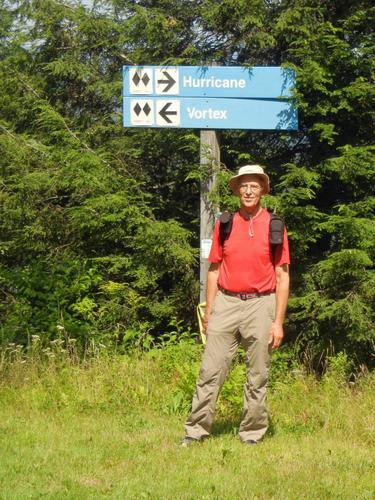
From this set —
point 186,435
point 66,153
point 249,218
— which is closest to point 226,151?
point 66,153

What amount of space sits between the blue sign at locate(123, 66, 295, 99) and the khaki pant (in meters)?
2.58

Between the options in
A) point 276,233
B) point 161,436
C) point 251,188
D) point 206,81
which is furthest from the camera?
point 206,81

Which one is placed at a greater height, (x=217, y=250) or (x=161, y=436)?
(x=217, y=250)

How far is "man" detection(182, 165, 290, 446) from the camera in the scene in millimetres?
4941

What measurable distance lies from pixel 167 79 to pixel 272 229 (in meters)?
2.57

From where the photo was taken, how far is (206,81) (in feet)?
22.4

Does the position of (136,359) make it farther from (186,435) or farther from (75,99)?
(75,99)

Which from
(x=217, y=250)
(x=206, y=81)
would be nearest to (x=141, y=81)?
(x=206, y=81)

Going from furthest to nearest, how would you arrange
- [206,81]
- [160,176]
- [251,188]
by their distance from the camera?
1. [160,176]
2. [206,81]
3. [251,188]

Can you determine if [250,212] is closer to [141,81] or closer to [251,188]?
[251,188]

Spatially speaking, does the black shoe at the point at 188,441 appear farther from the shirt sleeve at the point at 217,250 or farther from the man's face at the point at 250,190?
the man's face at the point at 250,190

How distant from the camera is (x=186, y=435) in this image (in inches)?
199

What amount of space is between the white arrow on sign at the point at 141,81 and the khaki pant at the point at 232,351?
8.95ft

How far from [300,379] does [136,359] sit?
1592 millimetres
